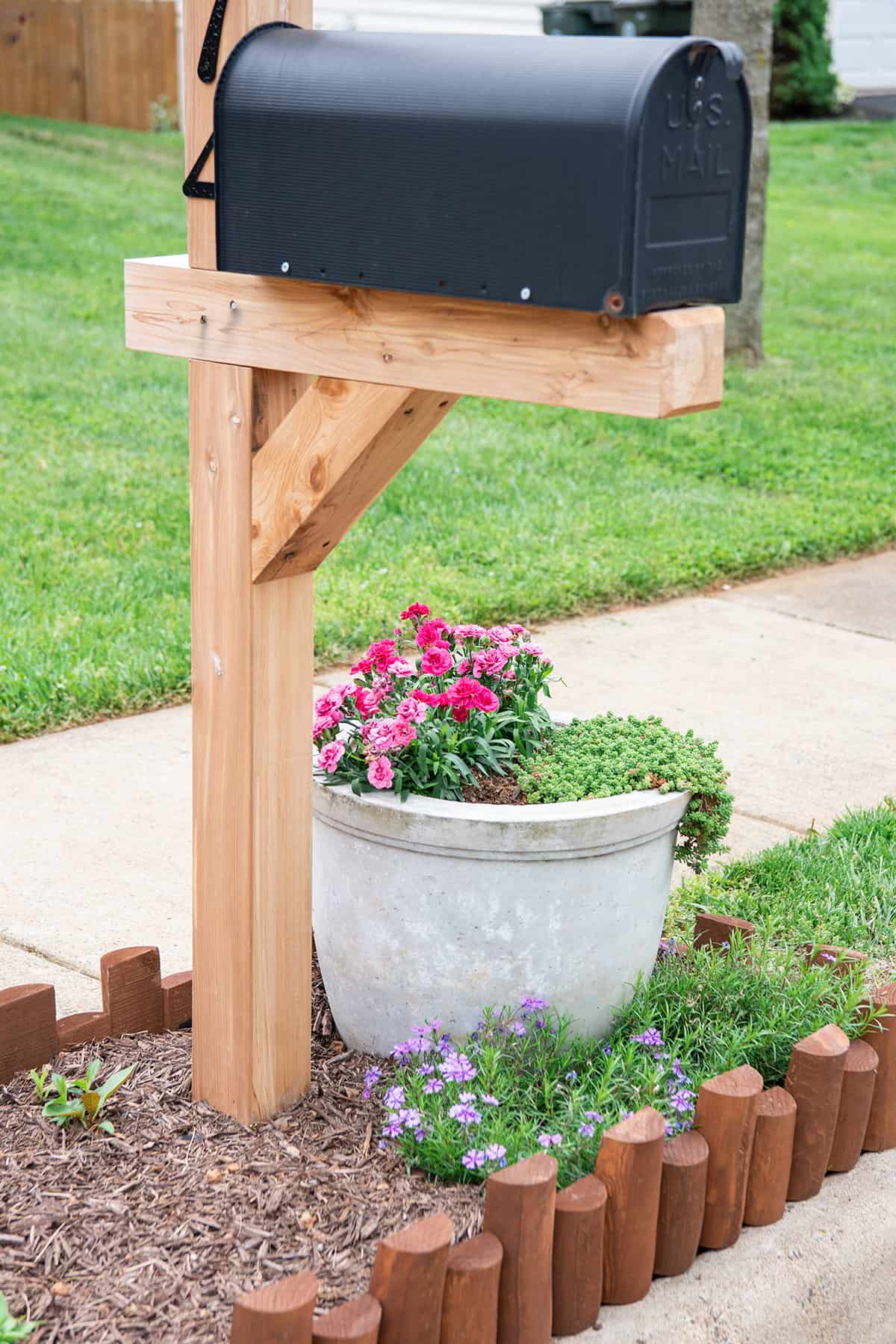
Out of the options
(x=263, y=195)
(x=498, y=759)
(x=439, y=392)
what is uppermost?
(x=263, y=195)

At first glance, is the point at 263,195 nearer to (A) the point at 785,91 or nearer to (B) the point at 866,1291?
(B) the point at 866,1291

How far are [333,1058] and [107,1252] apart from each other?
69 centimetres

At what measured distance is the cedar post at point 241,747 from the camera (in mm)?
2471

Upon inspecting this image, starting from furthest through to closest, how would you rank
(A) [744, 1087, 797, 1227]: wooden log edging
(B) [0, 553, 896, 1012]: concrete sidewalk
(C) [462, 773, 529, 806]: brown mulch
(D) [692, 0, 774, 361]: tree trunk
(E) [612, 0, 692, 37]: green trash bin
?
(E) [612, 0, 692, 37]: green trash bin
(D) [692, 0, 774, 361]: tree trunk
(B) [0, 553, 896, 1012]: concrete sidewalk
(C) [462, 773, 529, 806]: brown mulch
(A) [744, 1087, 797, 1227]: wooden log edging

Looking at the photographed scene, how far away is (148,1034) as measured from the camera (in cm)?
305

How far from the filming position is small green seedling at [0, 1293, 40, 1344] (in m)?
2.14

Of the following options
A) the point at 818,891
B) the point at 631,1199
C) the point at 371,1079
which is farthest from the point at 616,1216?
the point at 818,891

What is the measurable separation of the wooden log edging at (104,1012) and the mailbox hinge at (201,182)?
1.42m

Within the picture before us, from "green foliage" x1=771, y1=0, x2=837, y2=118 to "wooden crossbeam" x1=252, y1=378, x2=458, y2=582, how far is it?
2282 cm

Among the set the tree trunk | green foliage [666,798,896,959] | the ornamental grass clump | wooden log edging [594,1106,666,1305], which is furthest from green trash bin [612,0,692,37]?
wooden log edging [594,1106,666,1305]

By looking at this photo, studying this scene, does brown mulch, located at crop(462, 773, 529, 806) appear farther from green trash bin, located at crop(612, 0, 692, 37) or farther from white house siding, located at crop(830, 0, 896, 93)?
white house siding, located at crop(830, 0, 896, 93)

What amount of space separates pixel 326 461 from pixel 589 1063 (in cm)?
117

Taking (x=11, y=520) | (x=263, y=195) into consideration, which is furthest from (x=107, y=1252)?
(x=11, y=520)

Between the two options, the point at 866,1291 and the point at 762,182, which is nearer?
the point at 866,1291
